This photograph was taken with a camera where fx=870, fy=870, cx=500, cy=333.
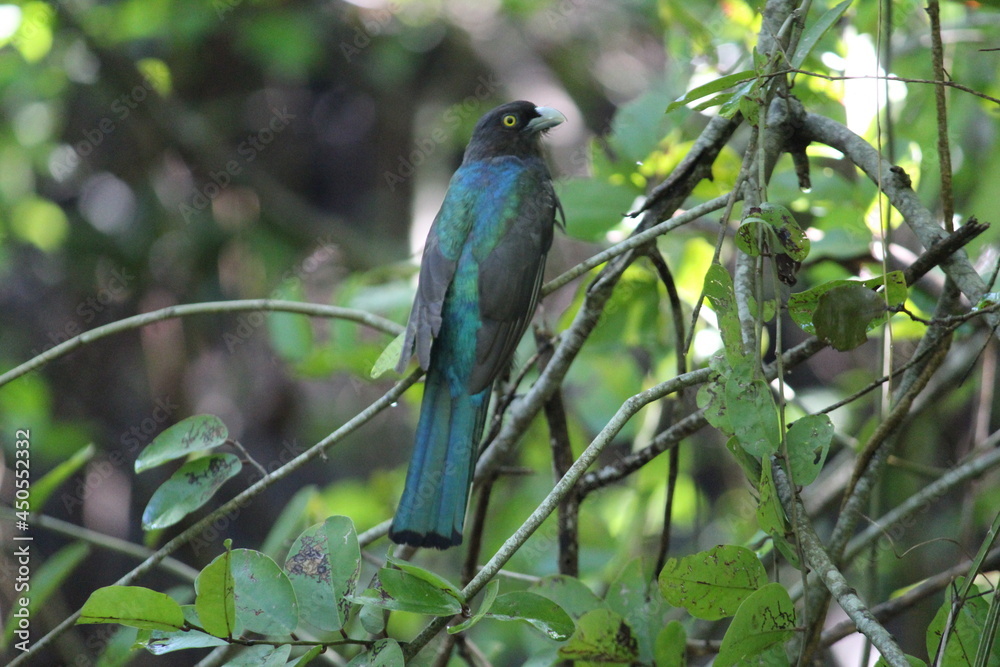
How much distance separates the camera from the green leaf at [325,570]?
1.75 m

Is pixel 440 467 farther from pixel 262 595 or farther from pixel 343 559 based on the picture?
pixel 262 595

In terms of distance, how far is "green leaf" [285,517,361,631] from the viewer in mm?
1750

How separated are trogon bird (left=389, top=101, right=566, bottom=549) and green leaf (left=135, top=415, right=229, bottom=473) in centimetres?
56

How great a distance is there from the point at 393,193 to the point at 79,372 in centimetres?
250

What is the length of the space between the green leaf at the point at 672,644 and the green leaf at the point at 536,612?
21cm

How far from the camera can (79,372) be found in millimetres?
5801

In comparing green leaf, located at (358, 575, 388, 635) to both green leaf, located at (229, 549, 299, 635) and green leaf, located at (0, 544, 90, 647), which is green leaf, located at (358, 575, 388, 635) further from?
green leaf, located at (0, 544, 90, 647)

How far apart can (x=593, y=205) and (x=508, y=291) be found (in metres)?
0.51

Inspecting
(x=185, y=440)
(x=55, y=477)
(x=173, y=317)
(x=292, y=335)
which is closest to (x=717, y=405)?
(x=185, y=440)

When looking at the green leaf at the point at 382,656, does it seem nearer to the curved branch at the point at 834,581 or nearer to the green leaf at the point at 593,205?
the curved branch at the point at 834,581

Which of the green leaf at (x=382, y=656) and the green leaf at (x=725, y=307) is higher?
the green leaf at (x=725, y=307)

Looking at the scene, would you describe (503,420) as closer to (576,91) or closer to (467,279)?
(467,279)

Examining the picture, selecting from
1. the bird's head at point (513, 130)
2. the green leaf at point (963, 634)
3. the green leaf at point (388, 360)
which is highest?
the bird's head at point (513, 130)

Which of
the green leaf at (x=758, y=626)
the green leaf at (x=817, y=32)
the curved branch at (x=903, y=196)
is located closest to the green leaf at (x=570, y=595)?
the green leaf at (x=758, y=626)
